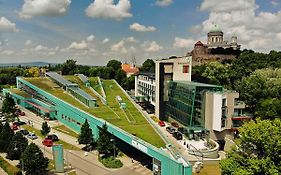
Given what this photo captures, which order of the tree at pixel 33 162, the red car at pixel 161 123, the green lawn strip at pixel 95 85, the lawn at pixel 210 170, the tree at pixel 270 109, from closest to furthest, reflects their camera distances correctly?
the tree at pixel 33 162 < the lawn at pixel 210 170 < the tree at pixel 270 109 < the red car at pixel 161 123 < the green lawn strip at pixel 95 85

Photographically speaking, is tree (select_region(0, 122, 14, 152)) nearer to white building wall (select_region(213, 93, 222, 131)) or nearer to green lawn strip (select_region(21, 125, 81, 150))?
green lawn strip (select_region(21, 125, 81, 150))

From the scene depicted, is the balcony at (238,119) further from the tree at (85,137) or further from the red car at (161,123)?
the tree at (85,137)

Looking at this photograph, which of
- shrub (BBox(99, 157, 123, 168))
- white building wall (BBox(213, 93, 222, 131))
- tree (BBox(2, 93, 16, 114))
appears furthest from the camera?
tree (BBox(2, 93, 16, 114))

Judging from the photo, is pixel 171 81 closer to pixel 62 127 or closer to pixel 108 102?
pixel 108 102

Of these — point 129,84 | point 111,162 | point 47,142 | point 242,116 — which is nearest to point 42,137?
point 47,142

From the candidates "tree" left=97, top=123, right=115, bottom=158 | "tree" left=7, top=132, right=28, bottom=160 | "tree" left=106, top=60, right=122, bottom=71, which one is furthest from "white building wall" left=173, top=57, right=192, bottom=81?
"tree" left=106, top=60, right=122, bottom=71

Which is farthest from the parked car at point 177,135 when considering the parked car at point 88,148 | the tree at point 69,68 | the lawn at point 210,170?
the tree at point 69,68

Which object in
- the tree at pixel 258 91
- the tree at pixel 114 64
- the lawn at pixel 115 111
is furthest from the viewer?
the tree at pixel 114 64
